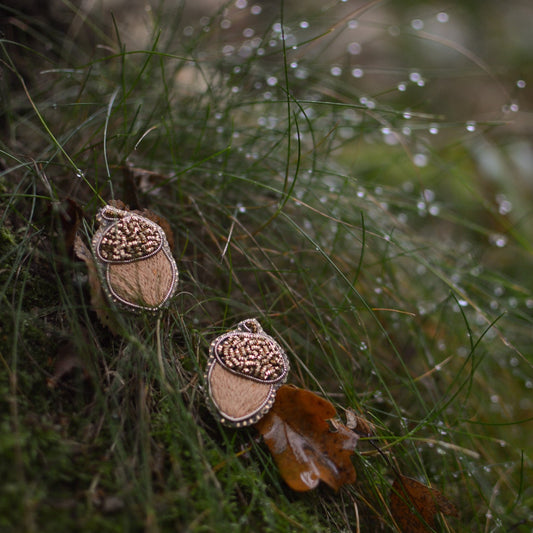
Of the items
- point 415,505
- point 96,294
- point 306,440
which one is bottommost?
point 415,505

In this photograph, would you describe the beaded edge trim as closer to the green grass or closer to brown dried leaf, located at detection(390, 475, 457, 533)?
the green grass

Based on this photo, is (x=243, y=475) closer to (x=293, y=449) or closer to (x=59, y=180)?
(x=293, y=449)

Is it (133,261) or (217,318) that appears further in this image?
(217,318)

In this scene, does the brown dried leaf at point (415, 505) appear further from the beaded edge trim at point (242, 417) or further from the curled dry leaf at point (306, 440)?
the beaded edge trim at point (242, 417)

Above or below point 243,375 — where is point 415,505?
below

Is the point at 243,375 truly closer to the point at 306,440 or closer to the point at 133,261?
the point at 306,440

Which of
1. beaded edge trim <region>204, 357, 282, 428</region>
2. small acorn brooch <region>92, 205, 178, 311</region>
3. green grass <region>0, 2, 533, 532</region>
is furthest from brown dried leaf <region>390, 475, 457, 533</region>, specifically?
small acorn brooch <region>92, 205, 178, 311</region>

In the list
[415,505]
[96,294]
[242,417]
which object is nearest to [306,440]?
[242,417]

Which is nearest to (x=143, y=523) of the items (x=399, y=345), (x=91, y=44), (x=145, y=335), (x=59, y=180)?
(x=145, y=335)

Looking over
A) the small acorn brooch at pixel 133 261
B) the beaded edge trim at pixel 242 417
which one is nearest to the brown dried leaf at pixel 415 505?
the beaded edge trim at pixel 242 417
